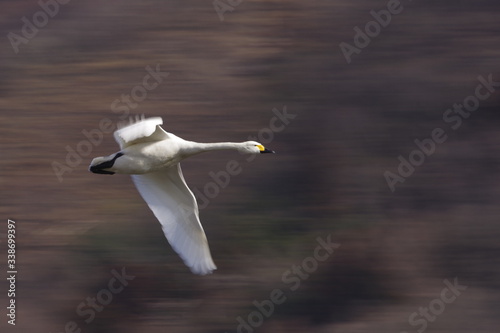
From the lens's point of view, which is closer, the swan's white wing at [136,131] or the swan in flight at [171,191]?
the swan's white wing at [136,131]

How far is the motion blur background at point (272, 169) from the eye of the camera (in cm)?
1053

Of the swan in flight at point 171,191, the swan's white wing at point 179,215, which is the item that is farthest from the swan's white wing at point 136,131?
the swan's white wing at point 179,215

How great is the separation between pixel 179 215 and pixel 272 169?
2.58 metres

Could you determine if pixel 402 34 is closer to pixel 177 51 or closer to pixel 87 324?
pixel 177 51

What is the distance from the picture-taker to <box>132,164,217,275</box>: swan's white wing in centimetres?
865

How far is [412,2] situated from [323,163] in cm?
290

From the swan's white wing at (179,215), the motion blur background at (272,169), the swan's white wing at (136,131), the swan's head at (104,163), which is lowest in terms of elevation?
the motion blur background at (272,169)

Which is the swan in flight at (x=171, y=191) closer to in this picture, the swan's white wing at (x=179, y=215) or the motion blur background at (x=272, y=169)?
the swan's white wing at (x=179, y=215)

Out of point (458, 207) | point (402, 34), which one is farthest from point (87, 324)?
point (402, 34)

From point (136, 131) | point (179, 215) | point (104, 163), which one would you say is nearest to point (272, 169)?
point (179, 215)

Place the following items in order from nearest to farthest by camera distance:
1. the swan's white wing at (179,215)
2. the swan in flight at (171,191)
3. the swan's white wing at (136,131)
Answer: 1. the swan's white wing at (136,131)
2. the swan in flight at (171,191)
3. the swan's white wing at (179,215)

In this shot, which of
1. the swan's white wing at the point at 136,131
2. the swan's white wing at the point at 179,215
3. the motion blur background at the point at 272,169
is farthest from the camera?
the motion blur background at the point at 272,169

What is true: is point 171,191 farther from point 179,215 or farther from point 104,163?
point 104,163

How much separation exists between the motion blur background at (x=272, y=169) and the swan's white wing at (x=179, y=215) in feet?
6.14
